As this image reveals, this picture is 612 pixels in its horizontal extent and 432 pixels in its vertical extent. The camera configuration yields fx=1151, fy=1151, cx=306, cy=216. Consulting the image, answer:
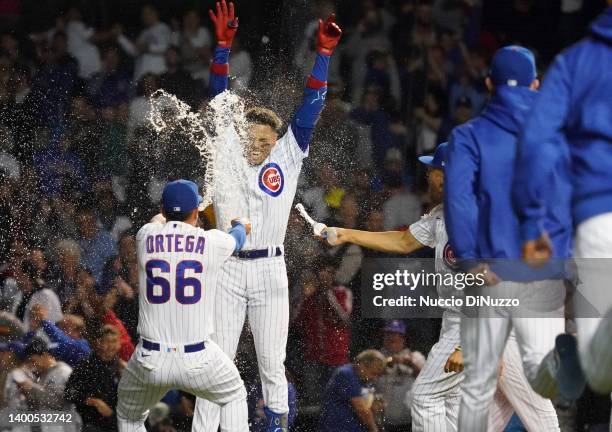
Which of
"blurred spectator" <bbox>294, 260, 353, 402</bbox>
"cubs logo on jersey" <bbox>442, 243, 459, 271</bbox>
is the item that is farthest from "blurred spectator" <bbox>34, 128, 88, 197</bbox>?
"cubs logo on jersey" <bbox>442, 243, 459, 271</bbox>

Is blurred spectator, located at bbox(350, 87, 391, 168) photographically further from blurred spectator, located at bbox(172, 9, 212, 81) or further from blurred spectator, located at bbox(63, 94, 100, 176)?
blurred spectator, located at bbox(63, 94, 100, 176)

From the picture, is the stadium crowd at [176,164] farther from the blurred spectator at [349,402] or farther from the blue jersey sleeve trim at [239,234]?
the blue jersey sleeve trim at [239,234]

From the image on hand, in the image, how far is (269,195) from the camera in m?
6.48

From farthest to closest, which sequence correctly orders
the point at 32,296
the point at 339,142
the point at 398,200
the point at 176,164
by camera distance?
the point at 339,142
the point at 398,200
the point at 176,164
the point at 32,296

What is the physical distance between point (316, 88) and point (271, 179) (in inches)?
22.8

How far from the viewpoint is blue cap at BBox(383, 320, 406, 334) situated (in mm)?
7465

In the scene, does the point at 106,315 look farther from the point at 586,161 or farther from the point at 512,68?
the point at 586,161

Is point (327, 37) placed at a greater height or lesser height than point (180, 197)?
greater

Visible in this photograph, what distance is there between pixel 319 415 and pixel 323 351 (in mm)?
472

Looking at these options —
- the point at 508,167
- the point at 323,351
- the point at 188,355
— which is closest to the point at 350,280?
the point at 323,351

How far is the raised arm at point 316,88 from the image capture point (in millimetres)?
6340

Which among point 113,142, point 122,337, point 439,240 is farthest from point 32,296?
point 439,240

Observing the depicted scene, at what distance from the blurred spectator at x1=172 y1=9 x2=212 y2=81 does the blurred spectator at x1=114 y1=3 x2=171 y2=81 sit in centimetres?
12

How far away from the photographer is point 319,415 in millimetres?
7559
